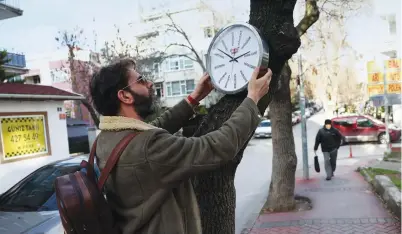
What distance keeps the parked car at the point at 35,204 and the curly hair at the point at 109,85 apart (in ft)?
8.49

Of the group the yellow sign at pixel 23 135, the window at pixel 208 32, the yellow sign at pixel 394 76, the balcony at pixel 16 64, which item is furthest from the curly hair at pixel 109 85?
the window at pixel 208 32

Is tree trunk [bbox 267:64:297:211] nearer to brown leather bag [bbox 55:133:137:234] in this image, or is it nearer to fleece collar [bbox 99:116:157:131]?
fleece collar [bbox 99:116:157:131]

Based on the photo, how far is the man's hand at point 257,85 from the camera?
171 cm

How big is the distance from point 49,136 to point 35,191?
22.9ft

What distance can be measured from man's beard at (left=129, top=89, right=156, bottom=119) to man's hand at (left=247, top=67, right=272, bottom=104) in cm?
51

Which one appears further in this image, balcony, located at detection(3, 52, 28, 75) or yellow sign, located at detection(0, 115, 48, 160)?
balcony, located at detection(3, 52, 28, 75)

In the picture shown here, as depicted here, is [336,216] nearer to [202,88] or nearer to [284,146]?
[284,146]

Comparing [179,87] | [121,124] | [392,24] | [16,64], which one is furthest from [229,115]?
[179,87]

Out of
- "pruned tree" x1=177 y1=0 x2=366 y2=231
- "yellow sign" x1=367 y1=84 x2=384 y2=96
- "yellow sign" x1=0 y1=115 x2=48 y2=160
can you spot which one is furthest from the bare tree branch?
"yellow sign" x1=0 y1=115 x2=48 y2=160

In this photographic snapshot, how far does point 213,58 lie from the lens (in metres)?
2.16

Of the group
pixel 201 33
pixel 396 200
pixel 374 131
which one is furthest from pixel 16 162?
pixel 201 33

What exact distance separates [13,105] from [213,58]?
955 centimetres

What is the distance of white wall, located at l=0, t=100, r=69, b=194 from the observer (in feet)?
31.9

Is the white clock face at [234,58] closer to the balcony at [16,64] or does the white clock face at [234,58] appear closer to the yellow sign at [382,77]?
the yellow sign at [382,77]
